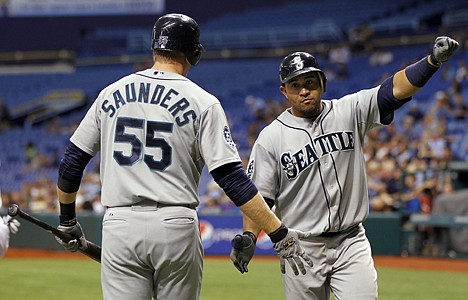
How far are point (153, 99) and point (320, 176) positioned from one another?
1377 mm

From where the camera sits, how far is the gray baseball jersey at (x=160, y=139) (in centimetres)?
381

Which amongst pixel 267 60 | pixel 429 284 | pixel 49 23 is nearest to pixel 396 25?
pixel 267 60

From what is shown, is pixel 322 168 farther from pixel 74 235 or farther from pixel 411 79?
pixel 74 235

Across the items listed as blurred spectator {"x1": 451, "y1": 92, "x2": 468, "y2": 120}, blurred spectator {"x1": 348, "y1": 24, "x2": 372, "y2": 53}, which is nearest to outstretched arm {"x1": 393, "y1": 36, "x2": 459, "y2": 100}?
blurred spectator {"x1": 451, "y1": 92, "x2": 468, "y2": 120}

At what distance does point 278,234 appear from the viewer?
159 inches

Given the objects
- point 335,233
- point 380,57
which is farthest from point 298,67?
point 380,57

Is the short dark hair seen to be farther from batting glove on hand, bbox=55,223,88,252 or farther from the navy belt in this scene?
the navy belt

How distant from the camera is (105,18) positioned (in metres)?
27.9

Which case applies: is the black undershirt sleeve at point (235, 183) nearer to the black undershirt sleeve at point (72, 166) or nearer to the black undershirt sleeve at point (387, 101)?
the black undershirt sleeve at point (72, 166)

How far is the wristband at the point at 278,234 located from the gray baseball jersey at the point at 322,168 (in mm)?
778

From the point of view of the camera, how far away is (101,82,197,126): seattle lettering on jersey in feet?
12.5

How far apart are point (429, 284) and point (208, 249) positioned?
17.2ft

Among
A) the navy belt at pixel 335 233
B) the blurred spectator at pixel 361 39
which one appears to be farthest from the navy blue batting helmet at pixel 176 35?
the blurred spectator at pixel 361 39

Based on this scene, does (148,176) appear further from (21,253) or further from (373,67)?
(373,67)
